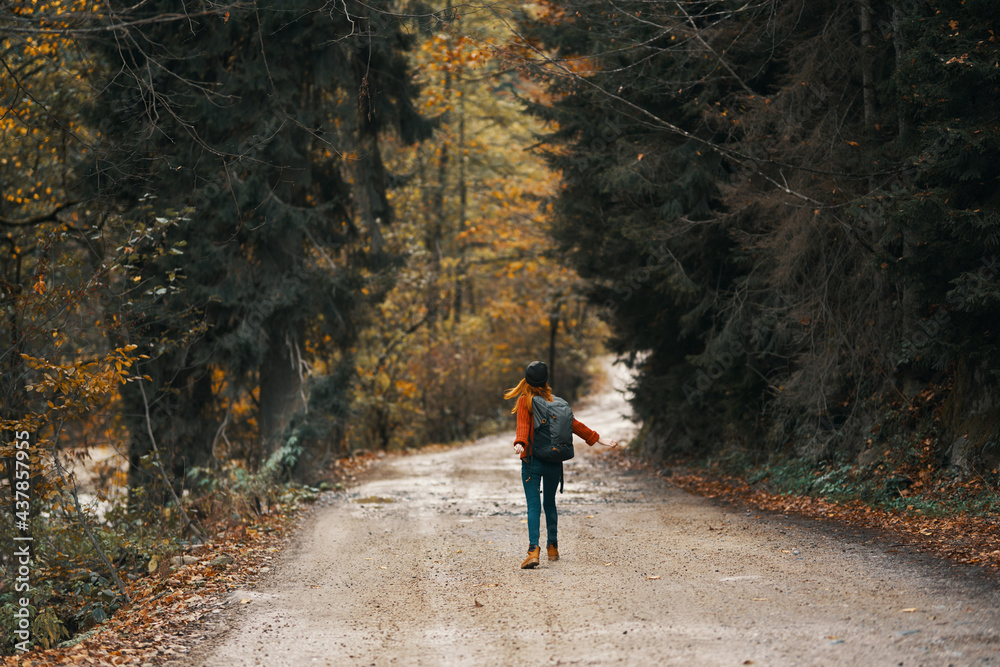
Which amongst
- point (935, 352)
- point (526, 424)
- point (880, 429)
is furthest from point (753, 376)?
point (526, 424)

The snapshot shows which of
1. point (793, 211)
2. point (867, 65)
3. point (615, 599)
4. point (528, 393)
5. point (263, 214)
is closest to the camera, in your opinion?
point (615, 599)

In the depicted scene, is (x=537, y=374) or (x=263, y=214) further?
(x=263, y=214)

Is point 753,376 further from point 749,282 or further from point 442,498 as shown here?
point 442,498

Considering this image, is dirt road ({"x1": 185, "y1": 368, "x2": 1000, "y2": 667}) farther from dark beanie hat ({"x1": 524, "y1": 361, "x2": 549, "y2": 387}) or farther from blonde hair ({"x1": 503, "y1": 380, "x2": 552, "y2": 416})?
dark beanie hat ({"x1": 524, "y1": 361, "x2": 549, "y2": 387})

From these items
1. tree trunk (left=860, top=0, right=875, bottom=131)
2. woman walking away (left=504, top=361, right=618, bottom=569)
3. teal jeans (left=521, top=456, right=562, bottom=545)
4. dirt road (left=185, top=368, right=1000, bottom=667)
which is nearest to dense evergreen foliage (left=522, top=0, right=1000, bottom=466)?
tree trunk (left=860, top=0, right=875, bottom=131)

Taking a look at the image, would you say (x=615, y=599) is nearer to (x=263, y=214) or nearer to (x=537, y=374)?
(x=537, y=374)

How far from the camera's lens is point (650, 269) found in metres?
14.3

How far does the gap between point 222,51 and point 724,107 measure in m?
8.77

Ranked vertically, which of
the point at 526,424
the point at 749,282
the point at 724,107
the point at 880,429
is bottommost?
the point at 880,429

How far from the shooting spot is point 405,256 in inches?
684

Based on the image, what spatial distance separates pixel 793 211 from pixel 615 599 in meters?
7.02

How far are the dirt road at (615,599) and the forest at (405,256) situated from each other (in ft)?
7.69

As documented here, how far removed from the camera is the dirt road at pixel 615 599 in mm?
5367

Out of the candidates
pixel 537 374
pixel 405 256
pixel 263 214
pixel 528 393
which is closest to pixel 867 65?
pixel 537 374
